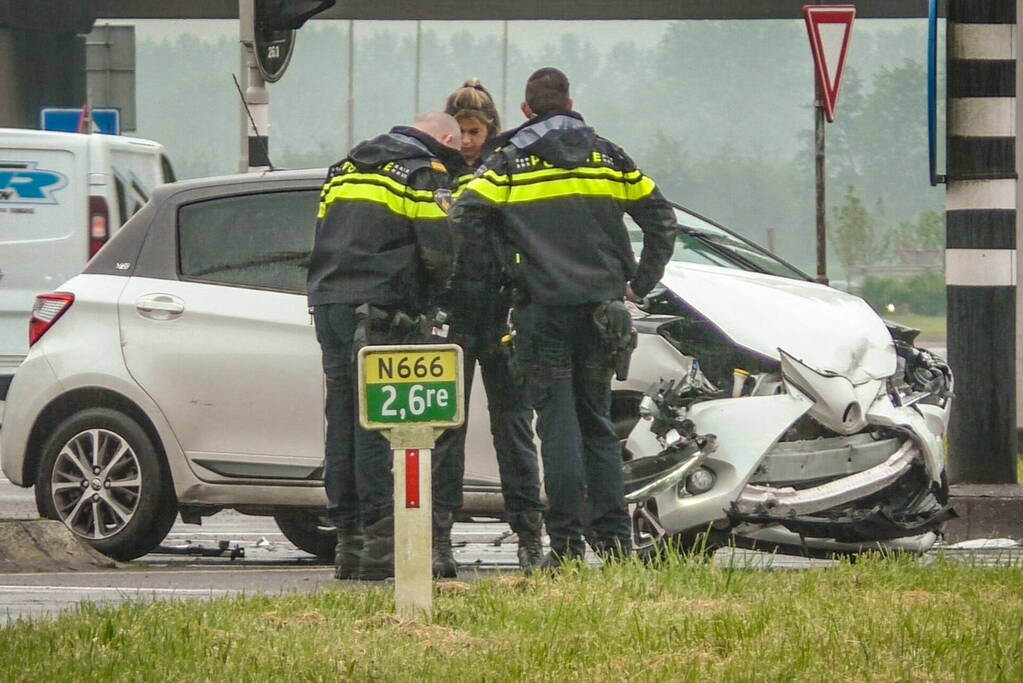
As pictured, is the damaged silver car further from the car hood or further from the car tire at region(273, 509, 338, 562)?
the car tire at region(273, 509, 338, 562)

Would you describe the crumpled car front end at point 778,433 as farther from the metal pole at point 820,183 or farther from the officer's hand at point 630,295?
the metal pole at point 820,183

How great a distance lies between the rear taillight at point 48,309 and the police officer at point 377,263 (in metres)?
1.48

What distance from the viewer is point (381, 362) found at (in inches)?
228

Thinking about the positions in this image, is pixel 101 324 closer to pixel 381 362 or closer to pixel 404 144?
pixel 404 144

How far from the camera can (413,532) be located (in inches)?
232

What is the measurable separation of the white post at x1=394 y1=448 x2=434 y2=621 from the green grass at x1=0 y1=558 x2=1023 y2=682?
74 millimetres

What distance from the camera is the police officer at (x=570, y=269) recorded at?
732cm

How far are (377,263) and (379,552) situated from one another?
1.08m

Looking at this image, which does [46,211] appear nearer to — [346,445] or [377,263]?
[346,445]

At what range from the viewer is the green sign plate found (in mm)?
5789

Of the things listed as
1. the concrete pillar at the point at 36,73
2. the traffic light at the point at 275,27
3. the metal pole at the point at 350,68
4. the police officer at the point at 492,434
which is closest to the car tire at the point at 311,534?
the police officer at the point at 492,434

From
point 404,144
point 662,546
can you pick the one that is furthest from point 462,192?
point 662,546

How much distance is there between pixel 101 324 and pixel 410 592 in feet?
10.4

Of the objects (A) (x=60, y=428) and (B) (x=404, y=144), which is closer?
(B) (x=404, y=144)
